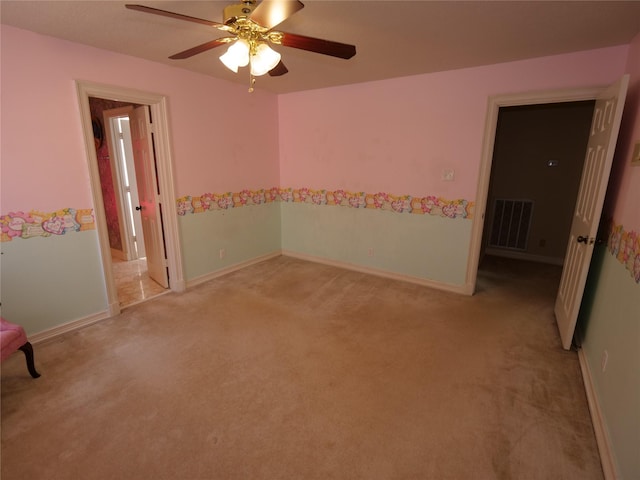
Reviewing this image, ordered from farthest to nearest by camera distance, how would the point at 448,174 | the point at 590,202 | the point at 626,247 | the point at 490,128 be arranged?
the point at 448,174, the point at 490,128, the point at 590,202, the point at 626,247

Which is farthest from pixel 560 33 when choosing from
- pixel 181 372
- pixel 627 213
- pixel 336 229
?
pixel 181 372

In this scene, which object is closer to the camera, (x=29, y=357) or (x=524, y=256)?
(x=29, y=357)

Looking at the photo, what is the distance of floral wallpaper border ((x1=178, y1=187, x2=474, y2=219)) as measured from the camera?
3.38 metres

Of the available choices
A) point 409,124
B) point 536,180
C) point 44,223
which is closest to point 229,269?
point 44,223

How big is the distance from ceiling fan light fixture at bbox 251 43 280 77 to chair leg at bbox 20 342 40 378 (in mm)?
2196

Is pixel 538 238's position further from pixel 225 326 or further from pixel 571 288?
pixel 225 326

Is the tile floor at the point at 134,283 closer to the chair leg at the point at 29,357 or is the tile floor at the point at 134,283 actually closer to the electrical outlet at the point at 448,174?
the chair leg at the point at 29,357

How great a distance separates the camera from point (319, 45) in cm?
169

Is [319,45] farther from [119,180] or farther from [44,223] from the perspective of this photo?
[119,180]

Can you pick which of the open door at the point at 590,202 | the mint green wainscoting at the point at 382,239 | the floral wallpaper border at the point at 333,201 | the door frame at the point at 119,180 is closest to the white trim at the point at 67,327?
the floral wallpaper border at the point at 333,201

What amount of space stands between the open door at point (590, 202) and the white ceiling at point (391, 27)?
18.1 inches

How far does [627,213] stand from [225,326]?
9.70 ft

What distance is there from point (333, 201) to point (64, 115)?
2.76 metres

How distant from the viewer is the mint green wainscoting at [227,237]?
11.6 ft
